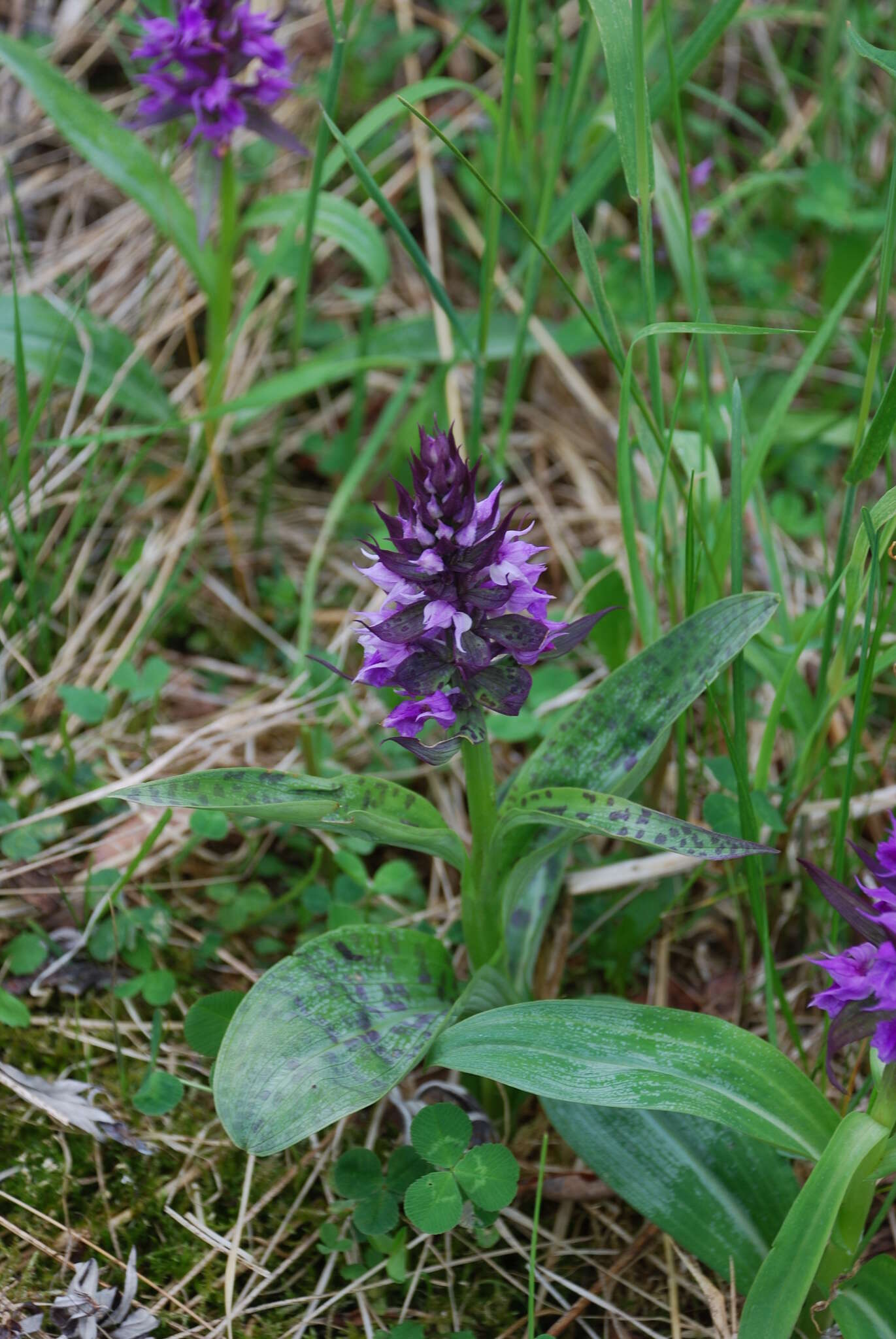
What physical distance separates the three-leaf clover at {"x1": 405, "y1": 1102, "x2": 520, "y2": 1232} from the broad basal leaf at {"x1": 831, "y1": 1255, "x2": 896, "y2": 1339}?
1.62 feet

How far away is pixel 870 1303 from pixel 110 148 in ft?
9.96

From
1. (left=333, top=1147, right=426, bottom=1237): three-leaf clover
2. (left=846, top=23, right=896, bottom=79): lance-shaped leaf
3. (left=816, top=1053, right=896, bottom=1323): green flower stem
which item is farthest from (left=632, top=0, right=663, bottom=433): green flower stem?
(left=333, top=1147, right=426, bottom=1237): three-leaf clover

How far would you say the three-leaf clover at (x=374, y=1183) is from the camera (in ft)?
5.97

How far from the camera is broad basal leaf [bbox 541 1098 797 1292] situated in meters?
1.78

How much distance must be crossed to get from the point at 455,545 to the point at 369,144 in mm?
2623

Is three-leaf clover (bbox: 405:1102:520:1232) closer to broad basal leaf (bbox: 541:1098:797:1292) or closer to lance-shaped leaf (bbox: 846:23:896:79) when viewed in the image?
broad basal leaf (bbox: 541:1098:797:1292)

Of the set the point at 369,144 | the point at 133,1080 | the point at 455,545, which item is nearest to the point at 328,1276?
the point at 133,1080

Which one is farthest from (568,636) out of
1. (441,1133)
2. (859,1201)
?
(859,1201)

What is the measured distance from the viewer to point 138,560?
3.00 m

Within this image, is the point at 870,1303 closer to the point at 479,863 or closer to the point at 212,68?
the point at 479,863

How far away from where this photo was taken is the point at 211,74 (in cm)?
279

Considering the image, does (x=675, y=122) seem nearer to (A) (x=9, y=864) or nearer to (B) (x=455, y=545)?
(B) (x=455, y=545)

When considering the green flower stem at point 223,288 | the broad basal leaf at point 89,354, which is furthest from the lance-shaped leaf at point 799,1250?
the broad basal leaf at point 89,354

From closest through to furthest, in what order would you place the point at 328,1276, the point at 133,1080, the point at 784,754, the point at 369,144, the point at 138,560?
the point at 328,1276, the point at 133,1080, the point at 784,754, the point at 138,560, the point at 369,144
